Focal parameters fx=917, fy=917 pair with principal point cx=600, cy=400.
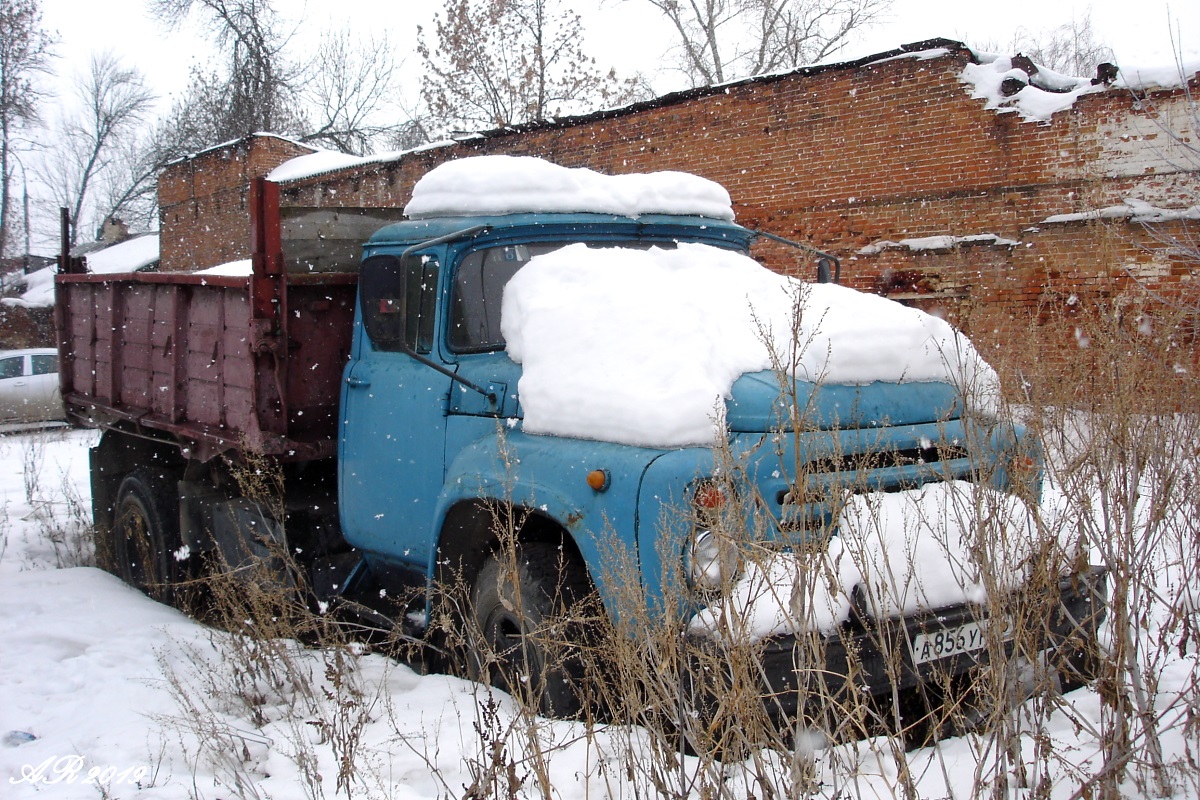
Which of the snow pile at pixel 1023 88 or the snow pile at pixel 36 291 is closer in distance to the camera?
Answer: the snow pile at pixel 1023 88

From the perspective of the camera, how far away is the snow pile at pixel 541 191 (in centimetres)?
426

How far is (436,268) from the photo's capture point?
163 inches

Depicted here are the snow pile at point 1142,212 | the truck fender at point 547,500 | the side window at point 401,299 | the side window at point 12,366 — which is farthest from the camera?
the side window at point 12,366

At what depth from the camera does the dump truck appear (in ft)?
9.14

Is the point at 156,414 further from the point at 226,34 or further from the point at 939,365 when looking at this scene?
the point at 226,34

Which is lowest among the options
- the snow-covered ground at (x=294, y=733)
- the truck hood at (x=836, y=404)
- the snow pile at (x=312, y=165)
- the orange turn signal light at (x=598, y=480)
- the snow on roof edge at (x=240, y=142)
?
the snow-covered ground at (x=294, y=733)

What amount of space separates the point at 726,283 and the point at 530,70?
24.8 m

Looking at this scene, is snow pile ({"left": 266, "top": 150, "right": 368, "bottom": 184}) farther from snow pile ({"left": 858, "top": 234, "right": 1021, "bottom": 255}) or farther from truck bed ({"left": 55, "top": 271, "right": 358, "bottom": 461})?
truck bed ({"left": 55, "top": 271, "right": 358, "bottom": 461})

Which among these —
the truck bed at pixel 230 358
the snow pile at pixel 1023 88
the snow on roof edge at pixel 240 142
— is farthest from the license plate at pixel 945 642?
the snow on roof edge at pixel 240 142

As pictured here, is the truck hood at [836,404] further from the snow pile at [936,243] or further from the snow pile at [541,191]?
the snow pile at [936,243]

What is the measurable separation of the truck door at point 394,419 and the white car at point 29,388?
1401cm

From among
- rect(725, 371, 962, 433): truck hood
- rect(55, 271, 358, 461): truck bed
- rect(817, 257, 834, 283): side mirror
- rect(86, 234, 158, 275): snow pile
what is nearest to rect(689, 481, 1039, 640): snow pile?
rect(725, 371, 962, 433): truck hood

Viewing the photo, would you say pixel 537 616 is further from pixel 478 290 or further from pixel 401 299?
pixel 401 299

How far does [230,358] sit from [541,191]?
208 centimetres
